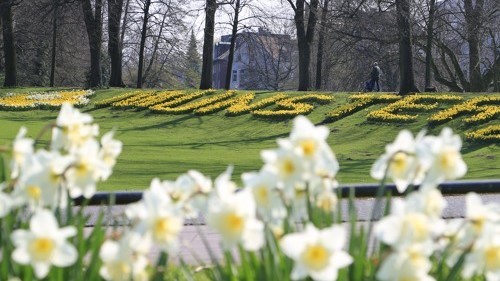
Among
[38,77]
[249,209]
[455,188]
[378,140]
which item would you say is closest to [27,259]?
[249,209]

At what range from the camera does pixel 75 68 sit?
49.0 metres

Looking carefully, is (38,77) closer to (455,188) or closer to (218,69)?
(455,188)

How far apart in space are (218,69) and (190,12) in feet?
245

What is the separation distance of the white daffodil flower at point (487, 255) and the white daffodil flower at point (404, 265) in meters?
0.21

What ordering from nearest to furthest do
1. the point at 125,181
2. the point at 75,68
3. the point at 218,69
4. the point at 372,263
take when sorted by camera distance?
the point at 372,263, the point at 125,181, the point at 75,68, the point at 218,69

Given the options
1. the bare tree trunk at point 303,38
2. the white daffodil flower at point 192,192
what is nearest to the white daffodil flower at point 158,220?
the white daffodil flower at point 192,192

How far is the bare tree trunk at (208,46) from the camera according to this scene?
2730 centimetres

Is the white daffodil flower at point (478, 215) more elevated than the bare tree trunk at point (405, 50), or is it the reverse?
the bare tree trunk at point (405, 50)

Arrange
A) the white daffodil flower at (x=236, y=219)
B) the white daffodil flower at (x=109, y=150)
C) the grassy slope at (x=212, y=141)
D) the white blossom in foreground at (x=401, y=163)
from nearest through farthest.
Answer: the white daffodil flower at (x=236, y=219) < the white blossom in foreground at (x=401, y=163) < the white daffodil flower at (x=109, y=150) < the grassy slope at (x=212, y=141)

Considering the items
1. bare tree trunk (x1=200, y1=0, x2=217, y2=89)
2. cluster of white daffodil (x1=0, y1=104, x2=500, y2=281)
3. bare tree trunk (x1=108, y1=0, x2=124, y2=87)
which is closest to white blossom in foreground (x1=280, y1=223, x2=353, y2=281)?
cluster of white daffodil (x1=0, y1=104, x2=500, y2=281)

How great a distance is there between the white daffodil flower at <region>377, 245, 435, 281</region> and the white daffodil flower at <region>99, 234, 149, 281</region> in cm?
68

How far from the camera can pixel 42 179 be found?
249cm

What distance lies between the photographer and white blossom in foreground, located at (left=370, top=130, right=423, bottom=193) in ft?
8.49

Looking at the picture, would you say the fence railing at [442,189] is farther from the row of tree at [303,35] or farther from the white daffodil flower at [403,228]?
the row of tree at [303,35]
